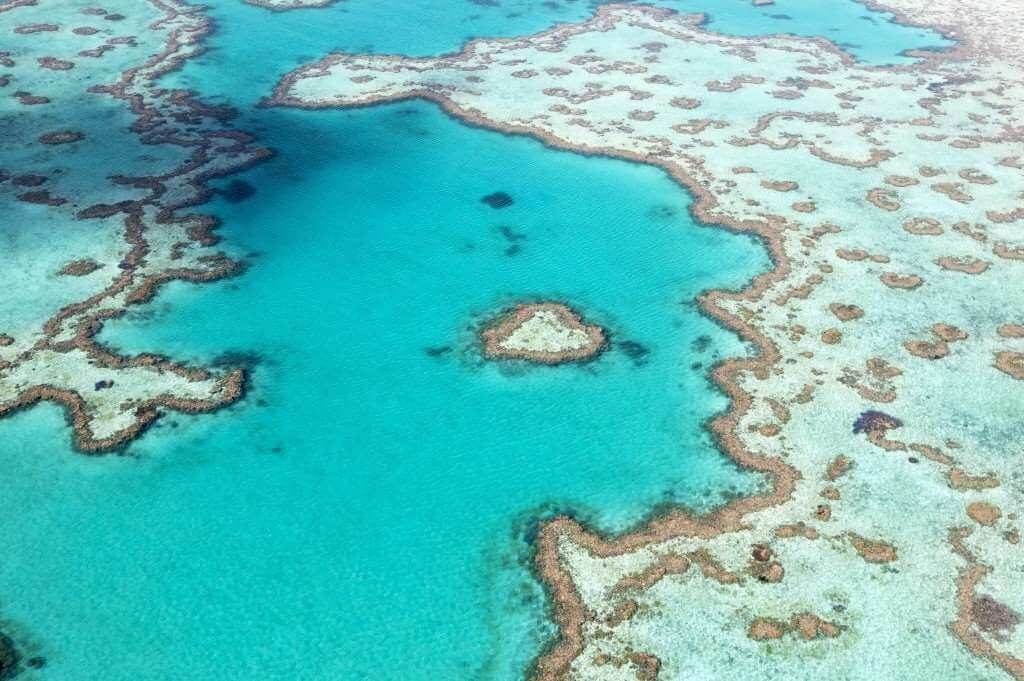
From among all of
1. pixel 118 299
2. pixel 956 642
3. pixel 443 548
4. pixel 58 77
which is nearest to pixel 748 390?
pixel 956 642

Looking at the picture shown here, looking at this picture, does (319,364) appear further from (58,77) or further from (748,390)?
(58,77)

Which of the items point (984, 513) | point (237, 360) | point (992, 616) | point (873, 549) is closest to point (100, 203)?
point (237, 360)

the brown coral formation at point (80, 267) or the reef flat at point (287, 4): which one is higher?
the reef flat at point (287, 4)

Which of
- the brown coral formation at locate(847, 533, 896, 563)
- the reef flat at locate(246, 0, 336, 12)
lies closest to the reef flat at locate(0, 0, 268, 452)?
the reef flat at locate(246, 0, 336, 12)

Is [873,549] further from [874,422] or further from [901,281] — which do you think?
[901,281]

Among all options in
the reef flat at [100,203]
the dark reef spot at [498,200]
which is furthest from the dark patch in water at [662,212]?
the reef flat at [100,203]

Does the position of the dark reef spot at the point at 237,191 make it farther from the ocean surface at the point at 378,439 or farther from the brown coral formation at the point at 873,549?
the brown coral formation at the point at 873,549

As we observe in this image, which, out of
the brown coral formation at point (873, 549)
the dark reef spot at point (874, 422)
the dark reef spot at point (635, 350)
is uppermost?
the dark reef spot at point (874, 422)
